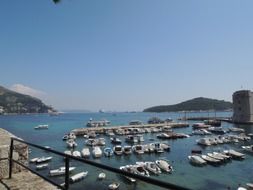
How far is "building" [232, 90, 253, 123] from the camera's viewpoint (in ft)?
337

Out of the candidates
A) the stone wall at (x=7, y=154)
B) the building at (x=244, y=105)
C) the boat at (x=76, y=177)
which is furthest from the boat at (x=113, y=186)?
the building at (x=244, y=105)

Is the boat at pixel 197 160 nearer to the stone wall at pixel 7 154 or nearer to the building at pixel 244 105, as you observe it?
the stone wall at pixel 7 154

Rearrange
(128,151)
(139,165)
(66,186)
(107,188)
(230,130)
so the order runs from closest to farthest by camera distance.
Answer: (66,186), (107,188), (139,165), (128,151), (230,130)

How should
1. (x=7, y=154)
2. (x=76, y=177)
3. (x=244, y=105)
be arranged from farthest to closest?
(x=244, y=105) → (x=76, y=177) → (x=7, y=154)

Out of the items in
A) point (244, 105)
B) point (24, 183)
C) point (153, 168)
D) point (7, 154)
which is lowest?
point (153, 168)

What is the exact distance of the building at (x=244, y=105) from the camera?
103 metres

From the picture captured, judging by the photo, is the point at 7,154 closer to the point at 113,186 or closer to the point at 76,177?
the point at 113,186

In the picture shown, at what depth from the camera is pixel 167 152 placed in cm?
4719

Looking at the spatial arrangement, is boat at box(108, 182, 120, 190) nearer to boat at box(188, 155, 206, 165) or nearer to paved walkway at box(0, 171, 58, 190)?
boat at box(188, 155, 206, 165)

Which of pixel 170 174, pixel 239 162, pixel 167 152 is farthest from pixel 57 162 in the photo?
pixel 239 162

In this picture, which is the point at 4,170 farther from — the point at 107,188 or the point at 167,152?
the point at 167,152

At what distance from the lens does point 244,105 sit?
103250 mm

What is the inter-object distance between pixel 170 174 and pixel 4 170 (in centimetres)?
2772

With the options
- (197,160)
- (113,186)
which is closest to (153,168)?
(197,160)
